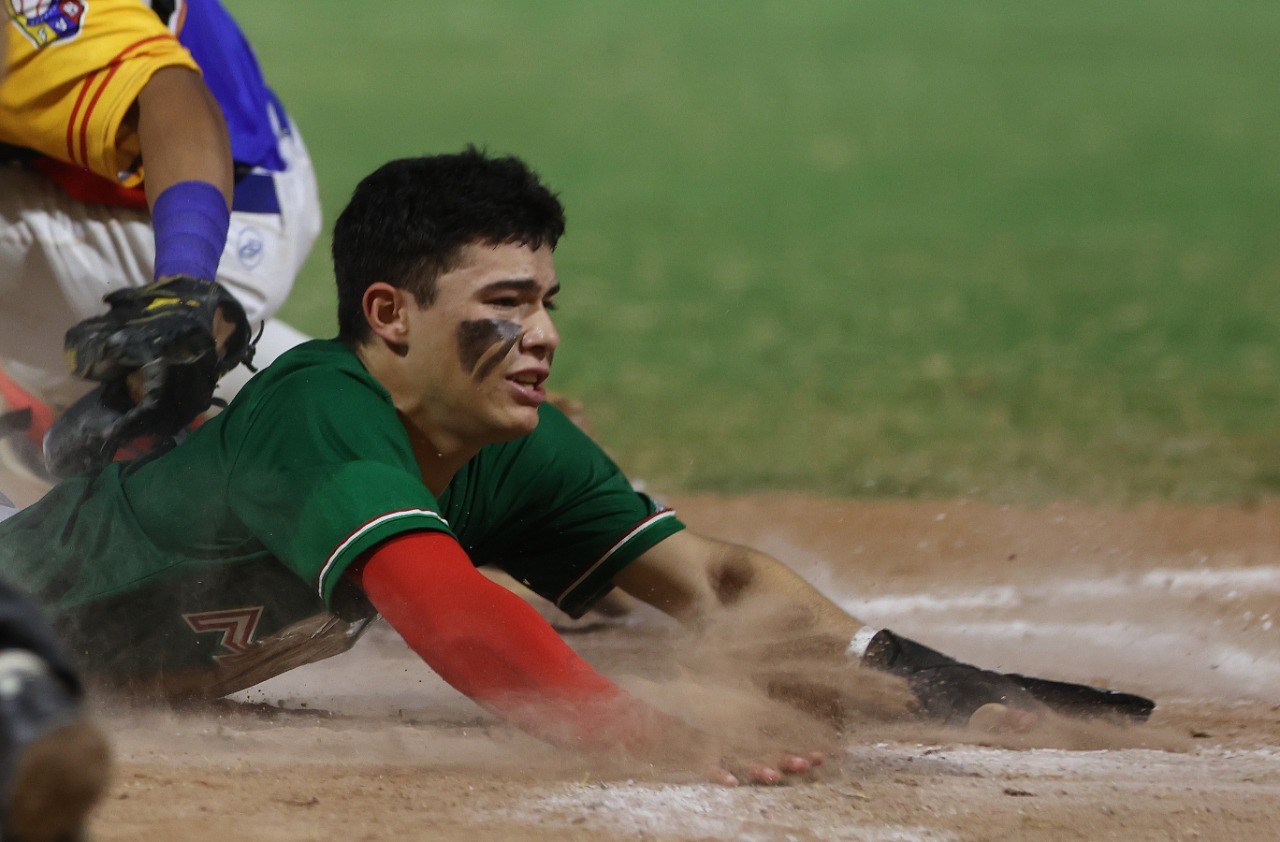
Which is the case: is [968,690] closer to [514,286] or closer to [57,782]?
[514,286]

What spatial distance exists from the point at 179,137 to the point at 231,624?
1.19 metres

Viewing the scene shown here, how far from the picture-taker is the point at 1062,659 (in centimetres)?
357

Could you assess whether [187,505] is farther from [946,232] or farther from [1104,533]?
[946,232]

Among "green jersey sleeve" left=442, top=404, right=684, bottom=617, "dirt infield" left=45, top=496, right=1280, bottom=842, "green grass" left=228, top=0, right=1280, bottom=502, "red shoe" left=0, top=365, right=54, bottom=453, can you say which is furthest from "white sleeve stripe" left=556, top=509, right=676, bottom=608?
"green grass" left=228, top=0, right=1280, bottom=502

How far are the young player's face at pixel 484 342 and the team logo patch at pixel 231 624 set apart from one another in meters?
0.43

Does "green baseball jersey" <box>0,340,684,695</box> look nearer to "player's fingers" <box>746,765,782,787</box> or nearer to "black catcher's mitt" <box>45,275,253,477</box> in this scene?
"black catcher's mitt" <box>45,275,253,477</box>

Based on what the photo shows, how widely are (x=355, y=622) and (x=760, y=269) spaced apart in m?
7.81

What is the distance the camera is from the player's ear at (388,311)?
2471mm

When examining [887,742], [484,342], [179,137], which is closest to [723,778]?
[887,742]

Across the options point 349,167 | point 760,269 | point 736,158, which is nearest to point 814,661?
point 760,269

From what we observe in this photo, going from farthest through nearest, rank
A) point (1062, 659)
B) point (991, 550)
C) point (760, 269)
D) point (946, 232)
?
point (946, 232), point (760, 269), point (991, 550), point (1062, 659)

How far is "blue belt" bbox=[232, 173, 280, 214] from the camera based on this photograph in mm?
4125

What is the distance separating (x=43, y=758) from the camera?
1257 millimetres

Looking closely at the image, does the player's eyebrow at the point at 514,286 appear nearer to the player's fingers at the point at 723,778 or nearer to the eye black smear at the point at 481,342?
the eye black smear at the point at 481,342
